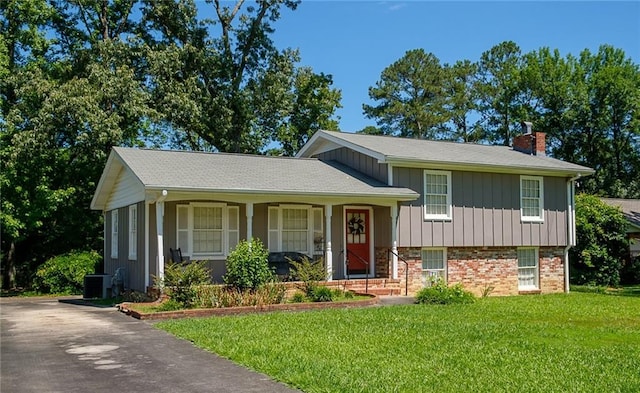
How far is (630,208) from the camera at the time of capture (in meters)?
34.0

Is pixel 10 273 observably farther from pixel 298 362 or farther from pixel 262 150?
pixel 298 362

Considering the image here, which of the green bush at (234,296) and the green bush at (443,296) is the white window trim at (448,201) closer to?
the green bush at (443,296)

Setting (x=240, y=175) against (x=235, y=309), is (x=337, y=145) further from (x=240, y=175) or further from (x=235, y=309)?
(x=235, y=309)

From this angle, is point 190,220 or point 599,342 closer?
point 599,342

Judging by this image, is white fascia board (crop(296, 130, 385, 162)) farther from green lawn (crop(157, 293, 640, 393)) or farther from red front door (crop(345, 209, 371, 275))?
green lawn (crop(157, 293, 640, 393))

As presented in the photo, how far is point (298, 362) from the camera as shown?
876 cm

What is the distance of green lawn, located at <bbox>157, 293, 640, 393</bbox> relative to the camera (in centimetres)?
776

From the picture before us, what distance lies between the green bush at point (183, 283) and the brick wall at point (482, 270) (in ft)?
21.8

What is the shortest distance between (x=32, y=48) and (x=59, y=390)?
21.9 meters

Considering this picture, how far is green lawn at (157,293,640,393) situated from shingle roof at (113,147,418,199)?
3.92 m

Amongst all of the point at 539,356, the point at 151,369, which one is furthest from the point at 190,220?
the point at 539,356

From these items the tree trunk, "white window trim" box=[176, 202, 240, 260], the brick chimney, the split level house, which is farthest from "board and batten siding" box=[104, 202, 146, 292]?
the brick chimney

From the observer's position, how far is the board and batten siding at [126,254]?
1773 cm

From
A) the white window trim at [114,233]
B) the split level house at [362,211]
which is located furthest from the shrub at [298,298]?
the white window trim at [114,233]
